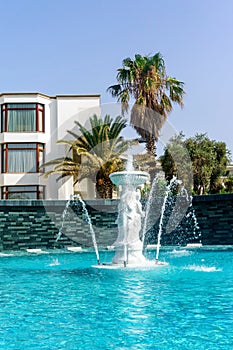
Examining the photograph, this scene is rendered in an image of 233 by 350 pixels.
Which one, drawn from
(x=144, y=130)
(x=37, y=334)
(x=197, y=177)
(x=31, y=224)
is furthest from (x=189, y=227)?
(x=37, y=334)

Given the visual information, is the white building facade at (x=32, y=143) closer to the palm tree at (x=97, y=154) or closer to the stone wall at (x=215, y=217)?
the palm tree at (x=97, y=154)

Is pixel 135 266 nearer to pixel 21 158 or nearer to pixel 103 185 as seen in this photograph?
pixel 103 185

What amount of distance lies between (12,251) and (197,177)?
48.5ft

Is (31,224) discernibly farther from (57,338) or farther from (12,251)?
(57,338)

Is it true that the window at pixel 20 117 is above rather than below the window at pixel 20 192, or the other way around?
above

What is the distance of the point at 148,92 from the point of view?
24.6 m

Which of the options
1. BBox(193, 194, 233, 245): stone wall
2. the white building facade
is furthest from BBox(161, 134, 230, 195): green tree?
BBox(193, 194, 233, 245): stone wall

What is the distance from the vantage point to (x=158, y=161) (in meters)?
26.7

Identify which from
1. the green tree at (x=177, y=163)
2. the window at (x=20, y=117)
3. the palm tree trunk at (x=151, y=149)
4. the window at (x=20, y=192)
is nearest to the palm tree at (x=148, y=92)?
the palm tree trunk at (x=151, y=149)

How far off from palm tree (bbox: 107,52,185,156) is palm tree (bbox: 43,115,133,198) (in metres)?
1.15

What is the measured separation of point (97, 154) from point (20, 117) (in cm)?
588

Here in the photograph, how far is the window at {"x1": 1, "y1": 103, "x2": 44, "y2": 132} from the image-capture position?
26.0m

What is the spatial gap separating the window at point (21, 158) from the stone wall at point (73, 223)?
951cm

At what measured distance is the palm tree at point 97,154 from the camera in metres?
23.1
